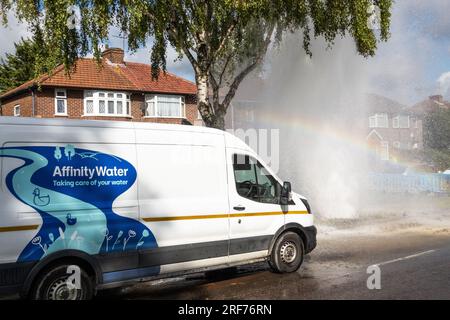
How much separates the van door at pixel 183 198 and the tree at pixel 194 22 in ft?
13.4

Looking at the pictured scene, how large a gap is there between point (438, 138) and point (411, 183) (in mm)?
13242

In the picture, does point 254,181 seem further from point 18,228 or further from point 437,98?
point 437,98

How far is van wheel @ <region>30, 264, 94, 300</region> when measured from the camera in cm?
533

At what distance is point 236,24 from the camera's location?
1159 cm

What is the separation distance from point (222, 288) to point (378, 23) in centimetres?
816

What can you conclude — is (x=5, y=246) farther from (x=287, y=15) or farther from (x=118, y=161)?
(x=287, y=15)

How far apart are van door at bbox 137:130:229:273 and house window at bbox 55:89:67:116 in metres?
22.5

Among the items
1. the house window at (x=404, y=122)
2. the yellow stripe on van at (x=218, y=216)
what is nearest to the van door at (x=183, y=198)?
the yellow stripe on van at (x=218, y=216)

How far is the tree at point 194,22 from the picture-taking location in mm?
9508

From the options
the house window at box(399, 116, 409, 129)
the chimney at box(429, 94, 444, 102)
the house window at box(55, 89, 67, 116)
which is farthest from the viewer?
the house window at box(399, 116, 409, 129)

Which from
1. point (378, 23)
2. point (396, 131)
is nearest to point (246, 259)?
point (378, 23)

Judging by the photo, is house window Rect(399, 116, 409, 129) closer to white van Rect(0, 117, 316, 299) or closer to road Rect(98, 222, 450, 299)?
road Rect(98, 222, 450, 299)

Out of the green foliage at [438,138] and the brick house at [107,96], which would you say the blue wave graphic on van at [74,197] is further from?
the green foliage at [438,138]

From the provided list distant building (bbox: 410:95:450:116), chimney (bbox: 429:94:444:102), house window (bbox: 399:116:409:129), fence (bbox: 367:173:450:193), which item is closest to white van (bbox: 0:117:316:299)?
fence (bbox: 367:173:450:193)
